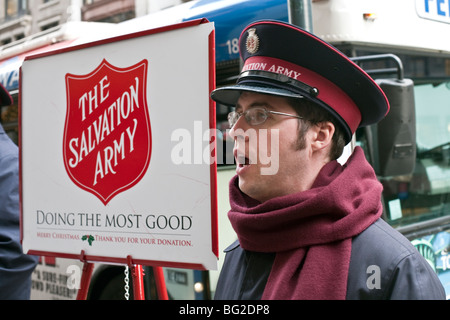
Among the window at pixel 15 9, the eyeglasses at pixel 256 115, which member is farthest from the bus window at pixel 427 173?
the window at pixel 15 9

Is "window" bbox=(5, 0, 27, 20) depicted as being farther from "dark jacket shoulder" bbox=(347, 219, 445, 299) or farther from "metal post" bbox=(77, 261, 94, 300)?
"dark jacket shoulder" bbox=(347, 219, 445, 299)

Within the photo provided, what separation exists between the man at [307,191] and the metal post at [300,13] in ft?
3.44

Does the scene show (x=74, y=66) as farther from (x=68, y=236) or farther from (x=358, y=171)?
(x=358, y=171)

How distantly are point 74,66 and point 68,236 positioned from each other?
31.1 inches

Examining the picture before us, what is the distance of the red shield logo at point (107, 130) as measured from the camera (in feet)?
7.60

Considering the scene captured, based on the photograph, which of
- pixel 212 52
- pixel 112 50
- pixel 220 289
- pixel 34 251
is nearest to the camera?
pixel 220 289

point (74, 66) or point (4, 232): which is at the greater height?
point (74, 66)

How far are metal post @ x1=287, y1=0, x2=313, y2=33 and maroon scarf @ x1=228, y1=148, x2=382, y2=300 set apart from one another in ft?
4.72

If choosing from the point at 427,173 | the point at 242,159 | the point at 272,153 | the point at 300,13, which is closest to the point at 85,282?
the point at 242,159

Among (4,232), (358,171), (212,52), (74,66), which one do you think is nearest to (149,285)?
(4,232)

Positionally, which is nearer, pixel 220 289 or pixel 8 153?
pixel 220 289

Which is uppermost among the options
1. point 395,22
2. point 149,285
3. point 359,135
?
point 395,22

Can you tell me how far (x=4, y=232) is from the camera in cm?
297

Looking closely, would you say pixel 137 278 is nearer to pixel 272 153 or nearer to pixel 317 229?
pixel 272 153
